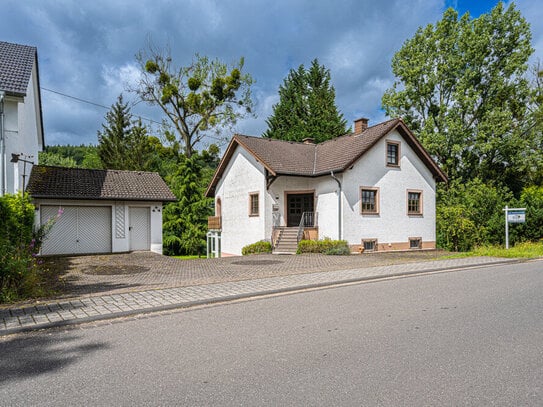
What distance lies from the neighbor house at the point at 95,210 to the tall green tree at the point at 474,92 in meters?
21.4

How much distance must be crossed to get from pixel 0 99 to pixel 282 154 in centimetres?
1377

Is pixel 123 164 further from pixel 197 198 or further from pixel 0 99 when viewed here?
pixel 0 99

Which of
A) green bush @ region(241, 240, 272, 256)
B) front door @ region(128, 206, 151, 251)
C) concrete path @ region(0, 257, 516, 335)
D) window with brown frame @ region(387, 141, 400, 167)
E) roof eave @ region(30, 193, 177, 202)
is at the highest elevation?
window with brown frame @ region(387, 141, 400, 167)

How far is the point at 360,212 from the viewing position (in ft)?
67.4

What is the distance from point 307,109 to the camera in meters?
42.0

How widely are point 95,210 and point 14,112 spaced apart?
685 cm

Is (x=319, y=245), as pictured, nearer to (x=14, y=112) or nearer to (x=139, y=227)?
(x=139, y=227)

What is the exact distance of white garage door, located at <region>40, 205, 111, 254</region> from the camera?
743 inches

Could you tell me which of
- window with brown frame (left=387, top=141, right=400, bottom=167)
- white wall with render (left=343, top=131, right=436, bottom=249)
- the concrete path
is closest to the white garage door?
white wall with render (left=343, top=131, right=436, bottom=249)

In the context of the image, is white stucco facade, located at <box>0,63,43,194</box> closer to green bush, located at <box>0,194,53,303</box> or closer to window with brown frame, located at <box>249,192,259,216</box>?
green bush, located at <box>0,194,53,303</box>

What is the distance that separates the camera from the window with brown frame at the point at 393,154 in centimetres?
2197

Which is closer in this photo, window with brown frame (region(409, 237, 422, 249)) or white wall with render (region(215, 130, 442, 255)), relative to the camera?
white wall with render (region(215, 130, 442, 255))

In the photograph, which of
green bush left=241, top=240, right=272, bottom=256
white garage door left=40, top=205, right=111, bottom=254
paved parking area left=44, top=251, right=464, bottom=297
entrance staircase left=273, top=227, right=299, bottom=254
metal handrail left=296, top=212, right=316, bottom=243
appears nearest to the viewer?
paved parking area left=44, top=251, right=464, bottom=297

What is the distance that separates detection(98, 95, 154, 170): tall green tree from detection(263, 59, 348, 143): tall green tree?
13411mm
